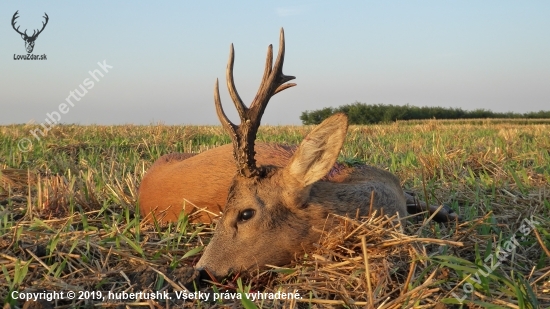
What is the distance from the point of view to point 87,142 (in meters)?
10.2

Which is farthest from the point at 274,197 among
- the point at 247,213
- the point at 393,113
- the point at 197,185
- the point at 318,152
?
the point at 393,113

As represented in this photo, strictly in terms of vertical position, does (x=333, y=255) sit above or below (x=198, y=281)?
above

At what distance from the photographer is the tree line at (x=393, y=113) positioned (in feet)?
140

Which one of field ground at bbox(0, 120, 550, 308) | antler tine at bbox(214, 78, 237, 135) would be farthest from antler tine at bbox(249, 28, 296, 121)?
field ground at bbox(0, 120, 550, 308)

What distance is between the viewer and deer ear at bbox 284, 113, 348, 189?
3.38 metres

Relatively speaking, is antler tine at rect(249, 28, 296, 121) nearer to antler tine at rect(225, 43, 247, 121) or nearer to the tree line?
antler tine at rect(225, 43, 247, 121)

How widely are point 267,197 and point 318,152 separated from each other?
0.43 metres

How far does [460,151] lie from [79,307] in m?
6.12

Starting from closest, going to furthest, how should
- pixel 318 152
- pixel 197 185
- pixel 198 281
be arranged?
1. pixel 198 281
2. pixel 318 152
3. pixel 197 185

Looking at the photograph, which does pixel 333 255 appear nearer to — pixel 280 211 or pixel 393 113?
pixel 280 211

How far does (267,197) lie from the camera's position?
11.7 ft

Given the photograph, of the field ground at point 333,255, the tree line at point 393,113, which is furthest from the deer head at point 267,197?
the tree line at point 393,113

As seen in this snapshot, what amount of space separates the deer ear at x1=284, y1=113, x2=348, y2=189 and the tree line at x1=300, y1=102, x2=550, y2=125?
36.8 meters

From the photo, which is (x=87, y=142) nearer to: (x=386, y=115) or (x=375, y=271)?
(x=375, y=271)
